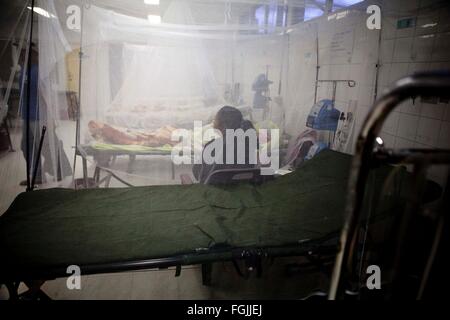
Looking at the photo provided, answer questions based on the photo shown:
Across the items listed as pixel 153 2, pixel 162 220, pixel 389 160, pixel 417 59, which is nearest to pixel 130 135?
pixel 153 2

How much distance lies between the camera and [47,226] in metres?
1.45

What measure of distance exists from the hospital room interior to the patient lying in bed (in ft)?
0.05

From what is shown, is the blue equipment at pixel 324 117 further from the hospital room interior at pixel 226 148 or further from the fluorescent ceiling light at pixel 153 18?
the fluorescent ceiling light at pixel 153 18

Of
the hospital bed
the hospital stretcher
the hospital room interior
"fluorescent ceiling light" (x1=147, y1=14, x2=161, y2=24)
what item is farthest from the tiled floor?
"fluorescent ceiling light" (x1=147, y1=14, x2=161, y2=24)

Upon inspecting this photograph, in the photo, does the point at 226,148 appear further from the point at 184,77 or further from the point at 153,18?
the point at 153,18

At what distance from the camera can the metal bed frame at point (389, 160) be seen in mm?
577

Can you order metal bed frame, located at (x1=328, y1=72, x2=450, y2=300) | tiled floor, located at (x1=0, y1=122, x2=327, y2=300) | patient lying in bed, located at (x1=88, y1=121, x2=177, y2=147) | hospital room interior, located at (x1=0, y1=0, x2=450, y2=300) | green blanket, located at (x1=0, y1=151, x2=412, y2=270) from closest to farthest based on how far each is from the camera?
metal bed frame, located at (x1=328, y1=72, x2=450, y2=300) → hospital room interior, located at (x1=0, y1=0, x2=450, y2=300) → green blanket, located at (x1=0, y1=151, x2=412, y2=270) → tiled floor, located at (x1=0, y1=122, x2=327, y2=300) → patient lying in bed, located at (x1=88, y1=121, x2=177, y2=147)

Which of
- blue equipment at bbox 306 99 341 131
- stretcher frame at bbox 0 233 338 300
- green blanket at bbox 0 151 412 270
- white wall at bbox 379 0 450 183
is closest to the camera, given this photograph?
stretcher frame at bbox 0 233 338 300

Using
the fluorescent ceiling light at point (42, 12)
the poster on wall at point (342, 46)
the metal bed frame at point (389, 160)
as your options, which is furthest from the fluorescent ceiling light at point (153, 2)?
the metal bed frame at point (389, 160)

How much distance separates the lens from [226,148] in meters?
2.37

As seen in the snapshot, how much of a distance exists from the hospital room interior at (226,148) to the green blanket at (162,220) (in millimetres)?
11

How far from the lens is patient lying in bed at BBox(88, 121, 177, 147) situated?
9.45 feet

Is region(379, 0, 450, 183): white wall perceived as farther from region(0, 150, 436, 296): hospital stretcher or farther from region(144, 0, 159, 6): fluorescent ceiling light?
region(144, 0, 159, 6): fluorescent ceiling light
